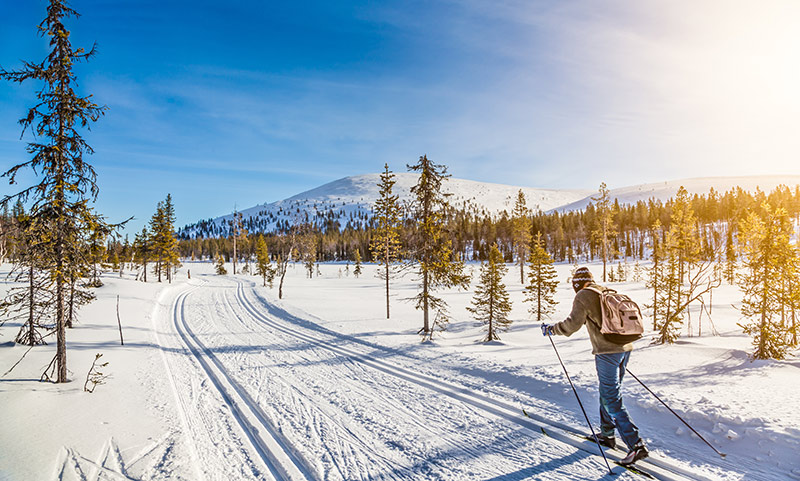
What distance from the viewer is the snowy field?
4.85m

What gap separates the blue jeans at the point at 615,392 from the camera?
468 centimetres

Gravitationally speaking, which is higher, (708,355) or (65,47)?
(65,47)

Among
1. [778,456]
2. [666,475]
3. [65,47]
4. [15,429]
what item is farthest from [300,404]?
[65,47]

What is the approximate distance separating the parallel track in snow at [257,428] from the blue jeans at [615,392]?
409 centimetres

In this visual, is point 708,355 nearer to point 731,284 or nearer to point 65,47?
point 65,47

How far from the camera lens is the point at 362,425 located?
618 centimetres

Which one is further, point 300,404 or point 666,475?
point 300,404

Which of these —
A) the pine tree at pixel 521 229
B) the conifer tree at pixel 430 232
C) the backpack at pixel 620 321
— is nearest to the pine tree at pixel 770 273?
the conifer tree at pixel 430 232

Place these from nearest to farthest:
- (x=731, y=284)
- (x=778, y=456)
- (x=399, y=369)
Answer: (x=778, y=456) < (x=399, y=369) < (x=731, y=284)

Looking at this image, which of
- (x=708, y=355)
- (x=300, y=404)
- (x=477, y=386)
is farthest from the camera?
(x=708, y=355)

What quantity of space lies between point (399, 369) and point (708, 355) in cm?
1142

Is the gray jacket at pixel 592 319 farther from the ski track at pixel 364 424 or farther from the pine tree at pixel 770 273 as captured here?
the pine tree at pixel 770 273

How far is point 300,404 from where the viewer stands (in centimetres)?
724

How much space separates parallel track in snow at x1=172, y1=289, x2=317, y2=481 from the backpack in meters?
4.35
